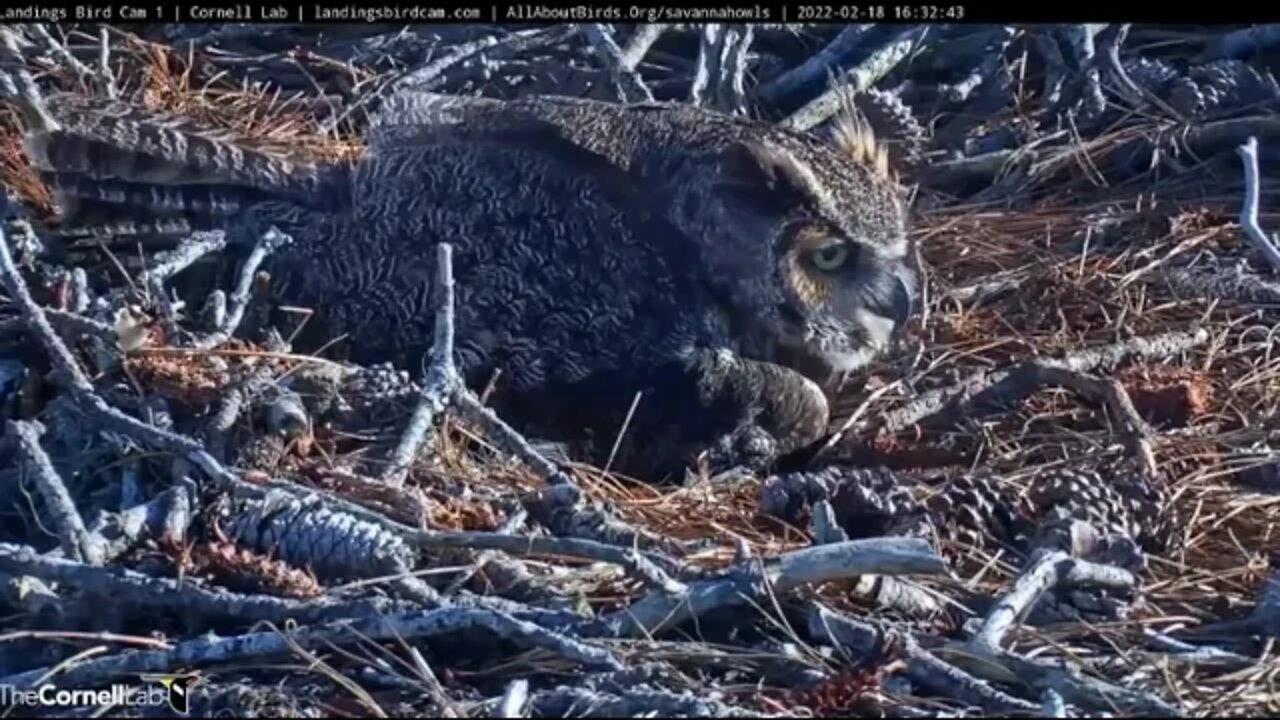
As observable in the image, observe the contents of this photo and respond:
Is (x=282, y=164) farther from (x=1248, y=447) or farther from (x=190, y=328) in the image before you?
(x=1248, y=447)

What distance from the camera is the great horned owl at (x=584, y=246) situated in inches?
165

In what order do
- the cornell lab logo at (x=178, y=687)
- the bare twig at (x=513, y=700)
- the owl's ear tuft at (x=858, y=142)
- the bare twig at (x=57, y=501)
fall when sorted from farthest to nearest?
the owl's ear tuft at (x=858, y=142) < the bare twig at (x=57, y=501) < the cornell lab logo at (x=178, y=687) < the bare twig at (x=513, y=700)

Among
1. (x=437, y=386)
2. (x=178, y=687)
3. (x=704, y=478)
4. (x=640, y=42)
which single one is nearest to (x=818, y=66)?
(x=640, y=42)

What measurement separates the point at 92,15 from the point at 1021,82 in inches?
94.9

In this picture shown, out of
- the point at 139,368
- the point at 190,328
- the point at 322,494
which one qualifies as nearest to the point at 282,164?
the point at 190,328

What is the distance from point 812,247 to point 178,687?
1.87m

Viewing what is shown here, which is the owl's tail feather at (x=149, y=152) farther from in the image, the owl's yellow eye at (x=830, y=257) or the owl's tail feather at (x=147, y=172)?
the owl's yellow eye at (x=830, y=257)

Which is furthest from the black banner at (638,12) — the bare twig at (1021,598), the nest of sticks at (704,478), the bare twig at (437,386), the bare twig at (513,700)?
the bare twig at (513,700)

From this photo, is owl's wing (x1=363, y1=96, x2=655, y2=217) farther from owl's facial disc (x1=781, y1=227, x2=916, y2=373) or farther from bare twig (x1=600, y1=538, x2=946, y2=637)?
bare twig (x1=600, y1=538, x2=946, y2=637)

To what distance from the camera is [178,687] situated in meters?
2.95

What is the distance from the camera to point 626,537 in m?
3.32

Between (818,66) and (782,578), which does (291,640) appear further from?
(818,66)

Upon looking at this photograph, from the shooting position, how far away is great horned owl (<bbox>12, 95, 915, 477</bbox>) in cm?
419

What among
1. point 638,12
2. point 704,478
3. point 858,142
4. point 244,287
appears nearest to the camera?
point 704,478
